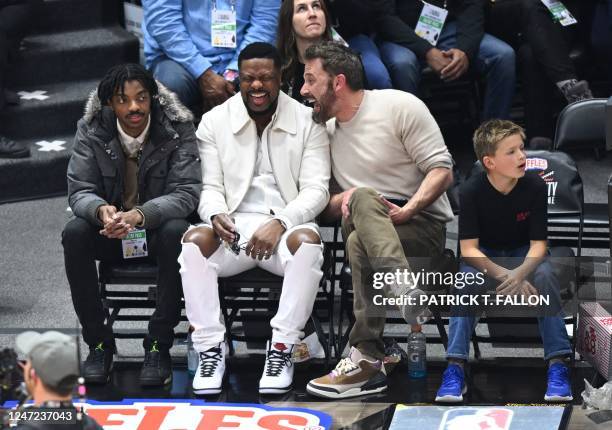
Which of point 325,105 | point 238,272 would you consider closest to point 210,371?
point 238,272

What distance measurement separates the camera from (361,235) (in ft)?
16.7

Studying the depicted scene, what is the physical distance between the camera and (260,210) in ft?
17.8

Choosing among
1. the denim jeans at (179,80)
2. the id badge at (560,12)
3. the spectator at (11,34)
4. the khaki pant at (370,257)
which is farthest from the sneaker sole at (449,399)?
the spectator at (11,34)

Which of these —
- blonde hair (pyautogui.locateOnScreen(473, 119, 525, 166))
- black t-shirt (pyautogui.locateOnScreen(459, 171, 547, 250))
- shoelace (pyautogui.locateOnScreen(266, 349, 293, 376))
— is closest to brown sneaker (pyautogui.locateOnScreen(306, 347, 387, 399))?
shoelace (pyautogui.locateOnScreen(266, 349, 293, 376))

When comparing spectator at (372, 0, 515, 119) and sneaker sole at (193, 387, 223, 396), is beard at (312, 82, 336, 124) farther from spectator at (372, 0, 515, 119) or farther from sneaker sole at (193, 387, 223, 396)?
spectator at (372, 0, 515, 119)

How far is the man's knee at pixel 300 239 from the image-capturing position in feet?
16.8

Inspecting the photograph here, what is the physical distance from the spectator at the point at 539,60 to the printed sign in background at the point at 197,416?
288 cm

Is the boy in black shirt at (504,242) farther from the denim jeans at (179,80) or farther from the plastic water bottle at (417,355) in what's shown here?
the denim jeans at (179,80)

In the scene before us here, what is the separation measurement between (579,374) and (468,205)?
82 cm

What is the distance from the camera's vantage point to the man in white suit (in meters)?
5.12

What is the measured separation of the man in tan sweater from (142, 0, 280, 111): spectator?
1064 mm

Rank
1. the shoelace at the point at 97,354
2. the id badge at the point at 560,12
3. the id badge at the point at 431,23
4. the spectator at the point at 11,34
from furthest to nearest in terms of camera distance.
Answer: the spectator at the point at 11,34 < the id badge at the point at 560,12 < the id badge at the point at 431,23 < the shoelace at the point at 97,354

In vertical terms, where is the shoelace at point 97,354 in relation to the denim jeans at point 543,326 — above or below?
below

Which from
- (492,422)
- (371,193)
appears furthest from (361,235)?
(492,422)
